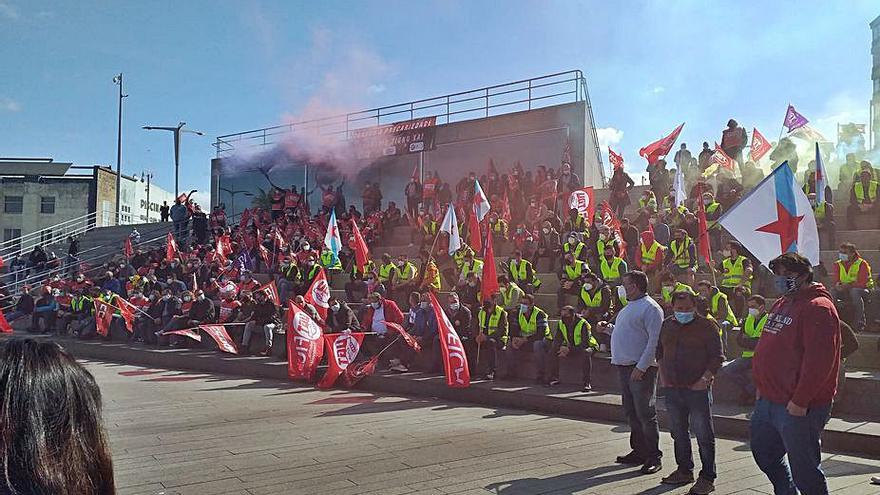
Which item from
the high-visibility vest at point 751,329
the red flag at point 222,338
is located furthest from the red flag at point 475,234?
the high-visibility vest at point 751,329

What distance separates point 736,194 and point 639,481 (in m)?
11.5

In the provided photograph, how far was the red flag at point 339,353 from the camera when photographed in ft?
39.8

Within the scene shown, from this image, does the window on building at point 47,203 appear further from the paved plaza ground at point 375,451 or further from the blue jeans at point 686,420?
the blue jeans at point 686,420

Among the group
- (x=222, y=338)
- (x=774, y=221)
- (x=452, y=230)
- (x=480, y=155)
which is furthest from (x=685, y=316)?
(x=480, y=155)

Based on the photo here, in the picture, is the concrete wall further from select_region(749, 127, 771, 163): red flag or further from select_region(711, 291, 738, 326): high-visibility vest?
select_region(711, 291, 738, 326): high-visibility vest

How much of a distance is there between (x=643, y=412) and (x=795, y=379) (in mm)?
2187

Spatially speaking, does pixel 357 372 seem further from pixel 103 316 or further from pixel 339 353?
pixel 103 316

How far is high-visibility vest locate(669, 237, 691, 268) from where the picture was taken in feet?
44.5

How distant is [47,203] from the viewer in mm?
48000

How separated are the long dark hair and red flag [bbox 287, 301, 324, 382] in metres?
11.2

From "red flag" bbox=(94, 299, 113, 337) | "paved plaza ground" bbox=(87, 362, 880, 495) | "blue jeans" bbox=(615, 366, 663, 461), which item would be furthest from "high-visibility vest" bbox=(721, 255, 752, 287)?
"red flag" bbox=(94, 299, 113, 337)

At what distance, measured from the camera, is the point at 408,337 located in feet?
41.7

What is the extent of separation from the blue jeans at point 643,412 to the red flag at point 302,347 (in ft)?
23.5

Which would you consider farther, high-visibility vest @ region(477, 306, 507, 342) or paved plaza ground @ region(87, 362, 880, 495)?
high-visibility vest @ region(477, 306, 507, 342)
